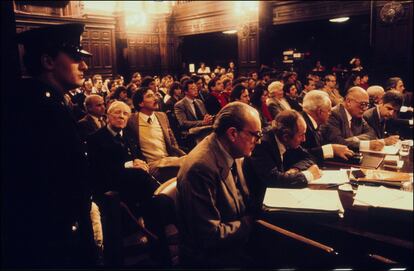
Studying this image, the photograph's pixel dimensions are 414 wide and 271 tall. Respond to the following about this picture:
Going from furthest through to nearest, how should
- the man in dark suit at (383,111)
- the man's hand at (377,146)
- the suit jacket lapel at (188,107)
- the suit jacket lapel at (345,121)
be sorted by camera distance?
1. the suit jacket lapel at (188,107)
2. the man in dark suit at (383,111)
3. the suit jacket lapel at (345,121)
4. the man's hand at (377,146)

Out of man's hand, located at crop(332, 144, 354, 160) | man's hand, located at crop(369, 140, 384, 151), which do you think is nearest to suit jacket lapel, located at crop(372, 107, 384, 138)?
man's hand, located at crop(369, 140, 384, 151)

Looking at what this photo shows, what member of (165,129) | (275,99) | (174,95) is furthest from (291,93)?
(165,129)

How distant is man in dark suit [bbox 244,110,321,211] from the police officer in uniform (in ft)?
Result: 3.55

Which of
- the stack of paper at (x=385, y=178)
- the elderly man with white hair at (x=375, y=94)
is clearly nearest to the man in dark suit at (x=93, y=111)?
the stack of paper at (x=385, y=178)

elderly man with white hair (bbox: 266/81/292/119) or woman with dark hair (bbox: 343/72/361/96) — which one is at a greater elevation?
woman with dark hair (bbox: 343/72/361/96)

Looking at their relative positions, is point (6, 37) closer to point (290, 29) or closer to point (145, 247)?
point (145, 247)

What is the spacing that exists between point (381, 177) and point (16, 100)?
2231 mm

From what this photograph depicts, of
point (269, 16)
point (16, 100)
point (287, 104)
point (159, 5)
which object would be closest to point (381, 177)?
point (16, 100)

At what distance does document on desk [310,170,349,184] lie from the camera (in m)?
2.48

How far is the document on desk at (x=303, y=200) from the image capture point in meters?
1.93

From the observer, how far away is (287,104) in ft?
20.4

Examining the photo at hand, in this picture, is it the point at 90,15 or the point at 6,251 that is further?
the point at 90,15

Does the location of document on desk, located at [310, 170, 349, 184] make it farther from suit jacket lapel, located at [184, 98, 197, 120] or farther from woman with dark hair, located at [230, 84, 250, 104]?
suit jacket lapel, located at [184, 98, 197, 120]

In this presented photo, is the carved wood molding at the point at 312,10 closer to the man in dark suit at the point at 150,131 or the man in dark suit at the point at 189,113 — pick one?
the man in dark suit at the point at 189,113
